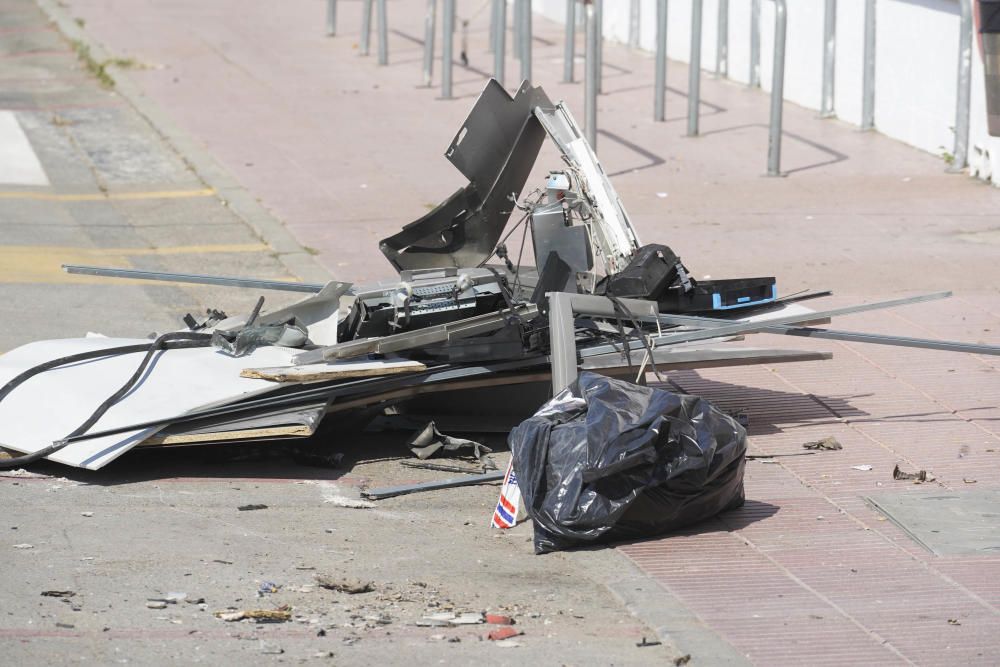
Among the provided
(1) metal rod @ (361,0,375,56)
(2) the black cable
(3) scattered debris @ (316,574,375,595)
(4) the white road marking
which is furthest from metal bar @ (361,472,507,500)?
(1) metal rod @ (361,0,375,56)

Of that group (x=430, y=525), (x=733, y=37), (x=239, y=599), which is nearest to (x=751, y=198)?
(x=733, y=37)

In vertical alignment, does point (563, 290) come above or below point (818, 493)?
above

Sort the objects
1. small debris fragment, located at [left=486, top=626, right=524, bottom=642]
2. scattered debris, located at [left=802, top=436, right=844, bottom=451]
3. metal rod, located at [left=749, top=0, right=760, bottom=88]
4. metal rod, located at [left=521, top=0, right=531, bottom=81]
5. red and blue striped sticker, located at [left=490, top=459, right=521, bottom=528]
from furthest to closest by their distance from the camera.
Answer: metal rod, located at [left=749, top=0, right=760, bottom=88] < metal rod, located at [left=521, top=0, right=531, bottom=81] < scattered debris, located at [left=802, top=436, right=844, bottom=451] < red and blue striped sticker, located at [left=490, top=459, right=521, bottom=528] < small debris fragment, located at [left=486, top=626, right=524, bottom=642]

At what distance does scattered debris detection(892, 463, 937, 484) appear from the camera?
634 centimetres

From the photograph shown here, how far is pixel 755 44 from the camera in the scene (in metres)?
17.0

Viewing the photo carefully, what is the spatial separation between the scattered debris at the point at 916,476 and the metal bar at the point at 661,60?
30.4 feet

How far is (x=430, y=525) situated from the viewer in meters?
5.91

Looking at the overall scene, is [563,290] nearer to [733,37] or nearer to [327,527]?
[327,527]

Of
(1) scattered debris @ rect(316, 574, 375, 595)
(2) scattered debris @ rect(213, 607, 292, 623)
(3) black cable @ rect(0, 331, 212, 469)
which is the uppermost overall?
(3) black cable @ rect(0, 331, 212, 469)

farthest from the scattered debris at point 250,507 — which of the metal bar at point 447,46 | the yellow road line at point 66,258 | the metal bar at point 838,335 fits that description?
the metal bar at point 447,46

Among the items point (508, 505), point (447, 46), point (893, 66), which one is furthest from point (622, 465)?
point (447, 46)

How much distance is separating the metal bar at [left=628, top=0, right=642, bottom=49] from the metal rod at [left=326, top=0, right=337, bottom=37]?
14.8 feet

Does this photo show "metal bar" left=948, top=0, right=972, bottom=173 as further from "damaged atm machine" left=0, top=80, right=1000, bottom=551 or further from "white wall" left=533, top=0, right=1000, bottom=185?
"damaged atm machine" left=0, top=80, right=1000, bottom=551

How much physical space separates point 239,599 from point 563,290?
260cm
